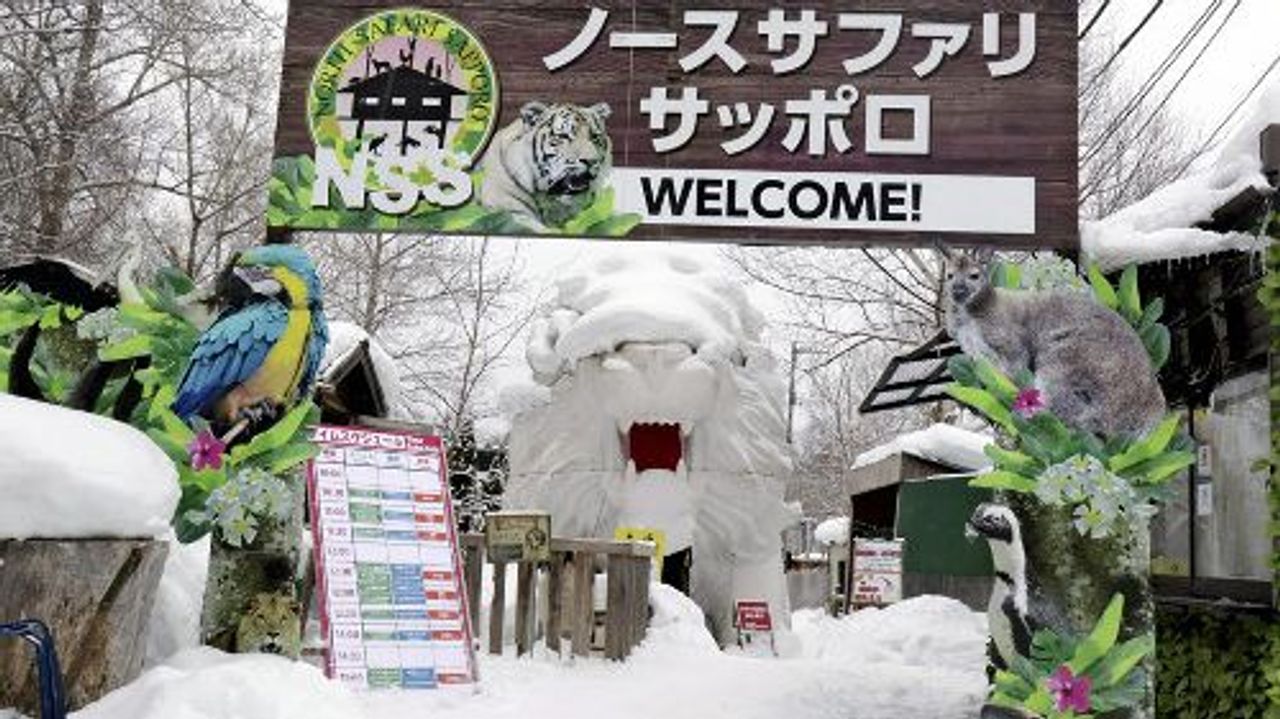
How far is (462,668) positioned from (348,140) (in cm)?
367

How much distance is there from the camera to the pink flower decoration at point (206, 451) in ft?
21.1

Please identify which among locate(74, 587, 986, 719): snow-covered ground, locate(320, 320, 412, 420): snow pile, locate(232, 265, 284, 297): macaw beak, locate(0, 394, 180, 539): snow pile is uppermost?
locate(320, 320, 412, 420): snow pile

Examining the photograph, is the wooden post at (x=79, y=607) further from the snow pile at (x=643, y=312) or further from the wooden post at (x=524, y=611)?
the snow pile at (x=643, y=312)

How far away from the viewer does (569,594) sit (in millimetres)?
10000

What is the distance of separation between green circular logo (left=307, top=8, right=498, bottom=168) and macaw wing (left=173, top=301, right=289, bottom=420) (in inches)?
42.6

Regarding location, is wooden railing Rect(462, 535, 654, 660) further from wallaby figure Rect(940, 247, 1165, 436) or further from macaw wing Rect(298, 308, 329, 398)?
wallaby figure Rect(940, 247, 1165, 436)

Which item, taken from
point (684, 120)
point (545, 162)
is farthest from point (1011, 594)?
point (545, 162)

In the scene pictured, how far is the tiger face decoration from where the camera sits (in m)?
6.53

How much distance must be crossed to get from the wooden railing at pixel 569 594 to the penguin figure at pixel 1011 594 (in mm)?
4370

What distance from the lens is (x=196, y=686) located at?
5.30 m

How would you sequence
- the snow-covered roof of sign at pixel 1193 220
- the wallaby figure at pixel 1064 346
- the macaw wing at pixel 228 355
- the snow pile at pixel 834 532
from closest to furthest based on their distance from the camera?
the wallaby figure at pixel 1064 346
the snow-covered roof of sign at pixel 1193 220
the macaw wing at pixel 228 355
the snow pile at pixel 834 532

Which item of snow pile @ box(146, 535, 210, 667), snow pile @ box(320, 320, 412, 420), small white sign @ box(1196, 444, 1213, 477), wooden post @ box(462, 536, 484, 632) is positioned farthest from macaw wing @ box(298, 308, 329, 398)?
small white sign @ box(1196, 444, 1213, 477)

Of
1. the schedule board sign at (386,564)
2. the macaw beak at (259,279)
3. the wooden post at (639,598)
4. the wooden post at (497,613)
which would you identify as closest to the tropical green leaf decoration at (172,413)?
the macaw beak at (259,279)

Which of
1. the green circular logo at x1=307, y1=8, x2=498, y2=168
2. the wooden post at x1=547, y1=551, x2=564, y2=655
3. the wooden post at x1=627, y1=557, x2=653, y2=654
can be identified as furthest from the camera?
the wooden post at x1=627, y1=557, x2=653, y2=654
